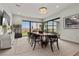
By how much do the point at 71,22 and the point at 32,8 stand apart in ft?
4.24

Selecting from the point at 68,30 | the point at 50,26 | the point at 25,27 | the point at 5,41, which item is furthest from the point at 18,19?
the point at 68,30

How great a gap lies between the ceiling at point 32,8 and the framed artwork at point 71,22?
42 cm

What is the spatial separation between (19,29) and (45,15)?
2.97 ft

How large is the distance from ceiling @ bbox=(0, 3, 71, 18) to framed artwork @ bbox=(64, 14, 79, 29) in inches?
16.5

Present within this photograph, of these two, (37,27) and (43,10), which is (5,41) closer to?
(37,27)

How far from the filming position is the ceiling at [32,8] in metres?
2.56

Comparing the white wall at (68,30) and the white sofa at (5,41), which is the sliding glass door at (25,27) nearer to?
the white sofa at (5,41)

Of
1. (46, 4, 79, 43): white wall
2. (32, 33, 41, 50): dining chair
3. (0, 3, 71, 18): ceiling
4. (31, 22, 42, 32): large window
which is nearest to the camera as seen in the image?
(0, 3, 71, 18): ceiling

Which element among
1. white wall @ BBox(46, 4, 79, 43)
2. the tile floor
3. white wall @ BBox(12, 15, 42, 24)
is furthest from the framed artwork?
white wall @ BBox(12, 15, 42, 24)

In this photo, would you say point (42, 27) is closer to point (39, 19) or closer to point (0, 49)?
point (39, 19)

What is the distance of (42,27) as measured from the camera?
278 centimetres

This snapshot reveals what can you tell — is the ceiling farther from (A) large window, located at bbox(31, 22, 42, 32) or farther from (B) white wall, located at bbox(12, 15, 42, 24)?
(A) large window, located at bbox(31, 22, 42, 32)

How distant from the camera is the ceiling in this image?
256 centimetres

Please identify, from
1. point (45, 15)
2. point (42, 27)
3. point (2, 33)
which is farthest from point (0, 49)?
point (45, 15)
